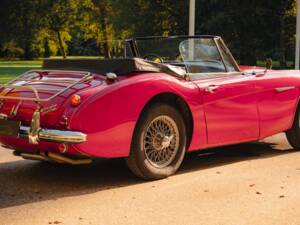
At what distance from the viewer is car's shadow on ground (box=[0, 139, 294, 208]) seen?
500 cm

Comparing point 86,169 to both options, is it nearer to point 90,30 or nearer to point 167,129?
point 167,129

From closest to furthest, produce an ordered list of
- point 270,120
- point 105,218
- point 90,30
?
point 105,218 → point 270,120 → point 90,30

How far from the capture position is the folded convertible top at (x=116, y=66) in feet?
18.0

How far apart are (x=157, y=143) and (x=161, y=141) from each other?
0.04 m

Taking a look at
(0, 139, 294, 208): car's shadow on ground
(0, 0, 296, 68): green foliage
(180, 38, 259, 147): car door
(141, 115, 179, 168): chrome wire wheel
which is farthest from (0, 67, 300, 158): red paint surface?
(0, 0, 296, 68): green foliage

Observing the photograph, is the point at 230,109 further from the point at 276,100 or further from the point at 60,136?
the point at 60,136

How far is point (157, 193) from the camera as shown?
197 inches

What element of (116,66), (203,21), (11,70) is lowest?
(11,70)

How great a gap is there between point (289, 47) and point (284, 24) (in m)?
2.13

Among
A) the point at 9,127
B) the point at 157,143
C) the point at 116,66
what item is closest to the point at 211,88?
the point at 157,143

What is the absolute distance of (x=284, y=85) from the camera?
6949mm

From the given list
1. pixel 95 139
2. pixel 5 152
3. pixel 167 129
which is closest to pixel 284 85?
pixel 167 129

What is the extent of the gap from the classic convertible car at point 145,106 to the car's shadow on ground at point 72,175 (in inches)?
10.6

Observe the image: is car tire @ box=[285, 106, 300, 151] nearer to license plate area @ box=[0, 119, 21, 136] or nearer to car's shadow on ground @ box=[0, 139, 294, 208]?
car's shadow on ground @ box=[0, 139, 294, 208]
